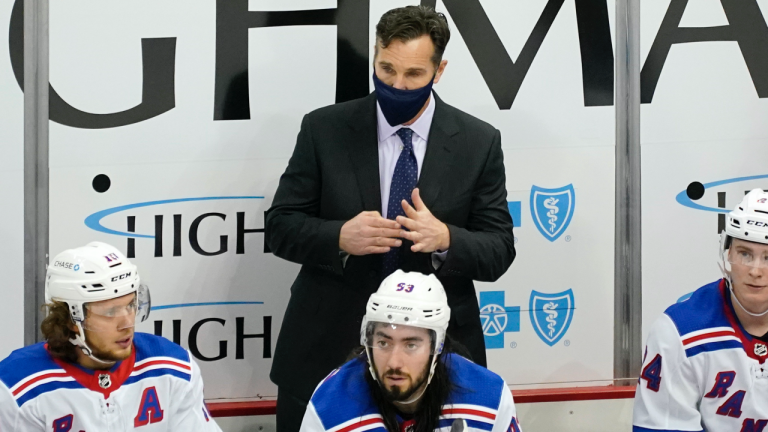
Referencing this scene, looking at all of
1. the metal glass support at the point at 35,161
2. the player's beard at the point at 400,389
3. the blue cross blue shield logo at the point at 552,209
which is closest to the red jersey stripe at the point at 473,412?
the player's beard at the point at 400,389

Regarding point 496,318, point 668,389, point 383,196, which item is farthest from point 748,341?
point 496,318

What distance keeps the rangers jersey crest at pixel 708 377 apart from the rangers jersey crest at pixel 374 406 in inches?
19.4

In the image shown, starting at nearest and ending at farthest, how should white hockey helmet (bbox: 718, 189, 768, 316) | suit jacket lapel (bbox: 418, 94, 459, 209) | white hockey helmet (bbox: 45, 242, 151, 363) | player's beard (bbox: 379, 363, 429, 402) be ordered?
player's beard (bbox: 379, 363, 429, 402)
white hockey helmet (bbox: 45, 242, 151, 363)
white hockey helmet (bbox: 718, 189, 768, 316)
suit jacket lapel (bbox: 418, 94, 459, 209)

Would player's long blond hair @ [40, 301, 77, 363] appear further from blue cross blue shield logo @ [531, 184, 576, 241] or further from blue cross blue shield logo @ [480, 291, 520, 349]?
blue cross blue shield logo @ [531, 184, 576, 241]

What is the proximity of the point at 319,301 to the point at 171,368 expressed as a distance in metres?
0.61

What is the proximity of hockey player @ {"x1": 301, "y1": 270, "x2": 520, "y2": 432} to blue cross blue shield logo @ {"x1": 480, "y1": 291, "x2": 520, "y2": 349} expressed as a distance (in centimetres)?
133

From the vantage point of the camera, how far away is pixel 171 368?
96.7 inches

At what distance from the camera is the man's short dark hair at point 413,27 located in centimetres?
276

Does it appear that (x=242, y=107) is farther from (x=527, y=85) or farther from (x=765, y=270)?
(x=765, y=270)

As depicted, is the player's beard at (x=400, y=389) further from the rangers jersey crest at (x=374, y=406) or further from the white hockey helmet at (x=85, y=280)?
the white hockey helmet at (x=85, y=280)

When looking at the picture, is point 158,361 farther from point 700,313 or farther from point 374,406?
point 700,313

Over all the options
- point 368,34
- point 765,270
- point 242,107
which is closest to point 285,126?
point 242,107

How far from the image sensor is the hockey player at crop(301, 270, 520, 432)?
7.43 ft

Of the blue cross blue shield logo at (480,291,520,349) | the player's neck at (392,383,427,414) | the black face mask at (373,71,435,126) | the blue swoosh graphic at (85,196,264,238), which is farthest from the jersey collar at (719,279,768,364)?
the blue swoosh graphic at (85,196,264,238)
